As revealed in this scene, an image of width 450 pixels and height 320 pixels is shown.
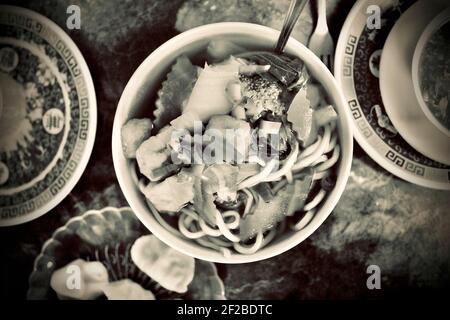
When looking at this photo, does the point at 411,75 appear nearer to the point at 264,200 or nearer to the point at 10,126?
the point at 264,200

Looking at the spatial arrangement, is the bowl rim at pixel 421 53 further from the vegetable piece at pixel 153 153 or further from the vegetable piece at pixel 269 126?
the vegetable piece at pixel 153 153

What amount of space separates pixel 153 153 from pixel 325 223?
Answer: 46 cm

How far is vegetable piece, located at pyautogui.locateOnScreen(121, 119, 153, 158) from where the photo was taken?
3.59ft

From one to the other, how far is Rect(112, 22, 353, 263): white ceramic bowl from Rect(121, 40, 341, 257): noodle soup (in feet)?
0.06

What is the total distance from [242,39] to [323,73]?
202 mm

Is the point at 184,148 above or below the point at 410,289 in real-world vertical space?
above

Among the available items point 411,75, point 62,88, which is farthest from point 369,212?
point 62,88

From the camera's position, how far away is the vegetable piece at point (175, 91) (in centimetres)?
110

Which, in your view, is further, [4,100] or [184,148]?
[4,100]

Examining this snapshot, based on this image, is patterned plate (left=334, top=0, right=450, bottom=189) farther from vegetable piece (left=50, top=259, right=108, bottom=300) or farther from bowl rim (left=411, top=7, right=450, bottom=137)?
vegetable piece (left=50, top=259, right=108, bottom=300)

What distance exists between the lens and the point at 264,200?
1.12m

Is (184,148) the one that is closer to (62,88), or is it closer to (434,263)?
(62,88)

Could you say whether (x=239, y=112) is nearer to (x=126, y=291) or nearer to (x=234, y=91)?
(x=234, y=91)
